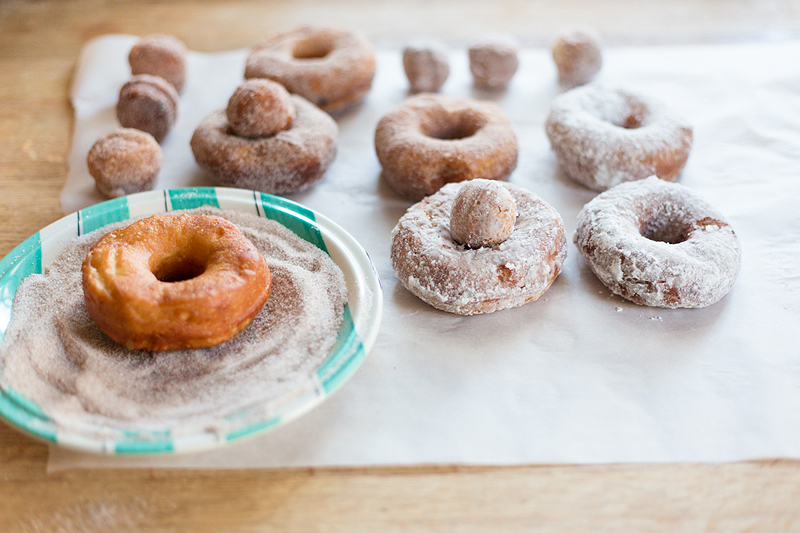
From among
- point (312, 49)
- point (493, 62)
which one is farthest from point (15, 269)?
point (493, 62)

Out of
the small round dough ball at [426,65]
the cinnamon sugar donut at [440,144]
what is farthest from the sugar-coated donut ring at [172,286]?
the small round dough ball at [426,65]

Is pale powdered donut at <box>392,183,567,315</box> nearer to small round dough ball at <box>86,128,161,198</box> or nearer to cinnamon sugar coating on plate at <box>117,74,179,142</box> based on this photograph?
small round dough ball at <box>86,128,161,198</box>

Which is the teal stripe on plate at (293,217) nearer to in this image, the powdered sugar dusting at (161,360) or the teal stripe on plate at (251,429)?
the powdered sugar dusting at (161,360)

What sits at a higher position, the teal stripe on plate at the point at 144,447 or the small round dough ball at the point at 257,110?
the small round dough ball at the point at 257,110

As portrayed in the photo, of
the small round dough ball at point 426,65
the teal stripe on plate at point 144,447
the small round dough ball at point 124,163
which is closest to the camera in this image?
the teal stripe on plate at point 144,447

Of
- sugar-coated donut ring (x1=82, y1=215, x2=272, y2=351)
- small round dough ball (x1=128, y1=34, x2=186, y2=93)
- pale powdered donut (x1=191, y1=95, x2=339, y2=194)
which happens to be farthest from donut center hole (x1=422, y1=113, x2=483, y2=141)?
small round dough ball (x1=128, y1=34, x2=186, y2=93)

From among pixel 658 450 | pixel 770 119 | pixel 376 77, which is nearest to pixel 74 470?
pixel 658 450
